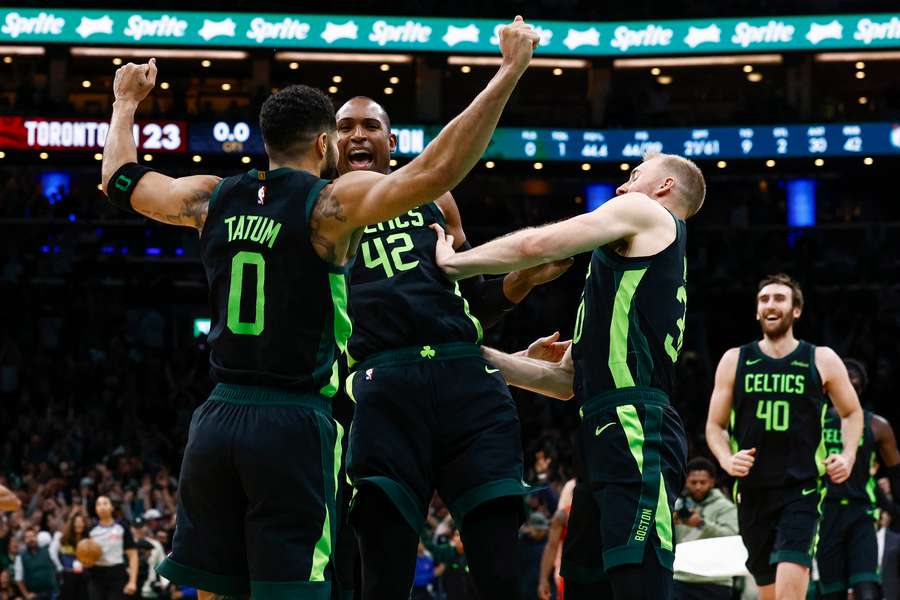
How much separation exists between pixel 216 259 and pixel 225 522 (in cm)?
93

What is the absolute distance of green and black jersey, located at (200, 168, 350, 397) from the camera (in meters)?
4.75

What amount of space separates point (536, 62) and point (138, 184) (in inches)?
1014

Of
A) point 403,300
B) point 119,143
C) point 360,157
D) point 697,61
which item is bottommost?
point 403,300

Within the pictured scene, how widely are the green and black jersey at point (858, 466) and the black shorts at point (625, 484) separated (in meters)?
5.46

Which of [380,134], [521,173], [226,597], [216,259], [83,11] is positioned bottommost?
[226,597]

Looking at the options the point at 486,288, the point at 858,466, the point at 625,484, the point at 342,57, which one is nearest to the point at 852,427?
the point at 858,466

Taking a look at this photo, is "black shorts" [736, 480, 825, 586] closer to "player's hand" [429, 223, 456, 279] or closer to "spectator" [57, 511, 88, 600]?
"player's hand" [429, 223, 456, 279]

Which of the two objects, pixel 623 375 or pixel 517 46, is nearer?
pixel 517 46

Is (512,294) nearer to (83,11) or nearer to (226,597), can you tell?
(226,597)

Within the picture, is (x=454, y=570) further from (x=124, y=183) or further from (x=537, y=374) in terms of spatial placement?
(x=124, y=183)

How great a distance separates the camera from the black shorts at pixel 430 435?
565 cm

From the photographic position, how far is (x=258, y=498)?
15.3 ft

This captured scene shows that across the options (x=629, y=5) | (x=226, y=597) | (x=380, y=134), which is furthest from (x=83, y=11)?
(x=226, y=597)

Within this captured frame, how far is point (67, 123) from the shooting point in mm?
26844
